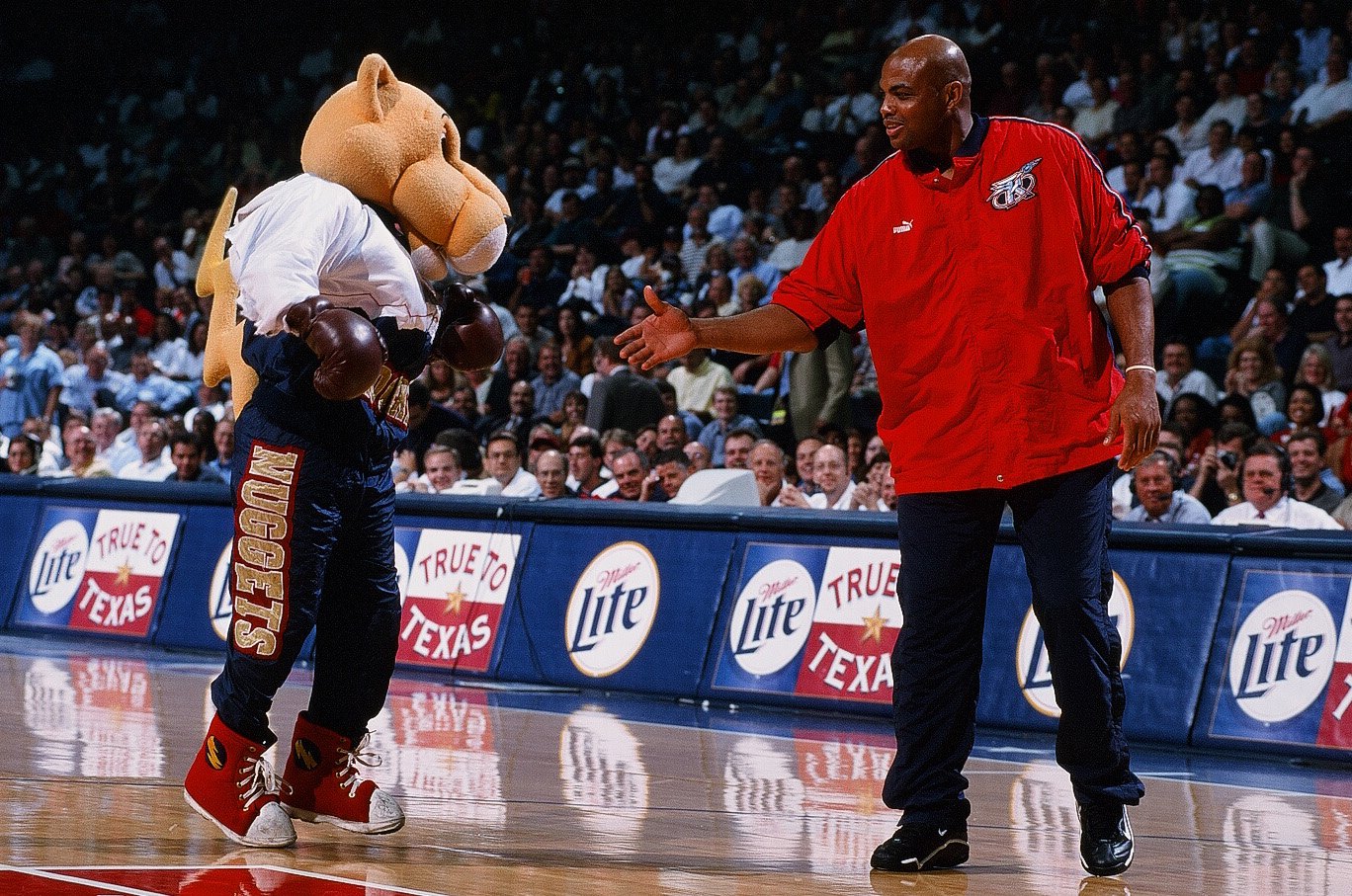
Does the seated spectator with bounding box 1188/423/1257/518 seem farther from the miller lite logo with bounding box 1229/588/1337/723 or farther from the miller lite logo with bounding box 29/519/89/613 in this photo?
the miller lite logo with bounding box 29/519/89/613

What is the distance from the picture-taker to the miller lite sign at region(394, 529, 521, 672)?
10.3m

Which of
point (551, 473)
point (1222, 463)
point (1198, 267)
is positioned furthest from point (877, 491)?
point (1198, 267)

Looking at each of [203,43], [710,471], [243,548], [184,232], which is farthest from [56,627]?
[203,43]

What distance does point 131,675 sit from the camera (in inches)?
383

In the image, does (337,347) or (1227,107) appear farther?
(1227,107)

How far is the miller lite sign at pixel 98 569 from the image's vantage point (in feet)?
39.4

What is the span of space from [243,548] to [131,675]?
17.6 ft

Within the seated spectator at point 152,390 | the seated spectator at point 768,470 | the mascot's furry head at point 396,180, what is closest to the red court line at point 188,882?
the mascot's furry head at point 396,180

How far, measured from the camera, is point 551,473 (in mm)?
11367

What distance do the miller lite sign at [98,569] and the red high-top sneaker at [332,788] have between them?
24.0 feet

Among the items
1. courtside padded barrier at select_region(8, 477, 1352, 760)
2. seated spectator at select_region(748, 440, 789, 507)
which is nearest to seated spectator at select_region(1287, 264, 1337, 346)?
seated spectator at select_region(748, 440, 789, 507)

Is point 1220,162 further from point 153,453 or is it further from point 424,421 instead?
point 153,453

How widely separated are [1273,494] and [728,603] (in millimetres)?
2836

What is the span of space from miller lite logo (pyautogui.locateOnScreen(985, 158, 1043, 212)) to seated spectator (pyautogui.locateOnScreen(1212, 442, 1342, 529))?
507 cm
